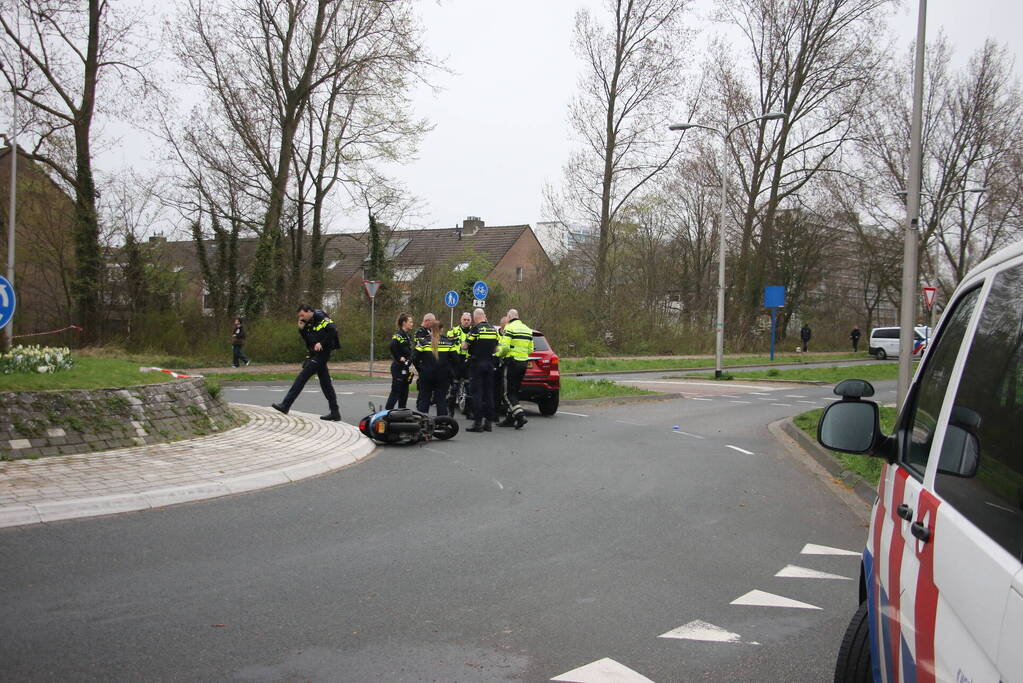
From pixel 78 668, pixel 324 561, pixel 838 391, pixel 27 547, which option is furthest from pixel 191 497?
pixel 838 391

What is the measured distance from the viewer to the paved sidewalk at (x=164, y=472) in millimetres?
6703

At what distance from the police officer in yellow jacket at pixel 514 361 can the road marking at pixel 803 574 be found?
25.6 ft

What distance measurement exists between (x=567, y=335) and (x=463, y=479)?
29.5 m

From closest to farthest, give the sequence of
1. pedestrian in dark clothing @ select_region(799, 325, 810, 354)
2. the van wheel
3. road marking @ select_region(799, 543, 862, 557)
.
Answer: the van wheel, road marking @ select_region(799, 543, 862, 557), pedestrian in dark clothing @ select_region(799, 325, 810, 354)

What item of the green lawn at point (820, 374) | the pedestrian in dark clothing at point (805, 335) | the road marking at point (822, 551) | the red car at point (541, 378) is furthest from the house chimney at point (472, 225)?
the road marking at point (822, 551)

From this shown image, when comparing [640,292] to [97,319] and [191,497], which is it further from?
[191,497]

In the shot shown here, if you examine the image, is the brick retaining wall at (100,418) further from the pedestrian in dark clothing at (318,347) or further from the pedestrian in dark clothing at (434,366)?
the pedestrian in dark clothing at (434,366)

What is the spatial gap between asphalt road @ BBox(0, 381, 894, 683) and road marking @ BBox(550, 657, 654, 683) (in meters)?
0.02

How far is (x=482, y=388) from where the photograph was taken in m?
13.0

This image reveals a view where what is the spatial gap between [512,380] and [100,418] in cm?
643

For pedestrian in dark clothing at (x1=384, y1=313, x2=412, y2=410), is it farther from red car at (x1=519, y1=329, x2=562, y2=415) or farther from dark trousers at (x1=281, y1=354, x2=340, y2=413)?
red car at (x1=519, y1=329, x2=562, y2=415)

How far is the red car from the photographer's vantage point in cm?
1530

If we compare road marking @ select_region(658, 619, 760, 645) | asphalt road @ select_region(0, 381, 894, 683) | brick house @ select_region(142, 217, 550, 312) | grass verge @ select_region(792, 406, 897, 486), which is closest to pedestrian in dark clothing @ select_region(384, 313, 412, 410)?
asphalt road @ select_region(0, 381, 894, 683)

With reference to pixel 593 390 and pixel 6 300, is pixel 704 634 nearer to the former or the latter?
pixel 6 300
